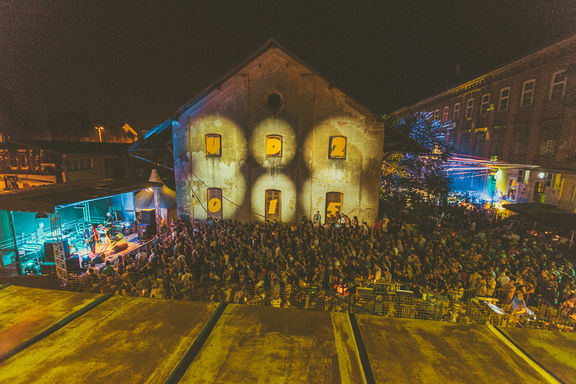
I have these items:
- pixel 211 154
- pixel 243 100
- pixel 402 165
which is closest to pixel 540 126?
pixel 402 165

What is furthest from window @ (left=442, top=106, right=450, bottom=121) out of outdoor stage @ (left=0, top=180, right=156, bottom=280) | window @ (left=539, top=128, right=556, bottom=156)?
outdoor stage @ (left=0, top=180, right=156, bottom=280)

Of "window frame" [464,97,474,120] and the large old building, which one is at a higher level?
"window frame" [464,97,474,120]

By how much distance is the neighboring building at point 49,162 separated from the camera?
67.2 feet

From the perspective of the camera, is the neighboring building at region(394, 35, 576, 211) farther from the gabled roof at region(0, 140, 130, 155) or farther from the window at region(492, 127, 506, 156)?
the gabled roof at region(0, 140, 130, 155)

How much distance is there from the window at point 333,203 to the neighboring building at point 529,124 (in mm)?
15988

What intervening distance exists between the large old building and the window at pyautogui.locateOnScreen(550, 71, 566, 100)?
15.5m

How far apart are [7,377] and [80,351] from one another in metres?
0.35

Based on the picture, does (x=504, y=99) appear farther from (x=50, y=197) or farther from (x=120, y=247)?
(x=50, y=197)

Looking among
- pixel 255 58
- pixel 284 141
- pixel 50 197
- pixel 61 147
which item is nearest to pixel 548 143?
pixel 284 141

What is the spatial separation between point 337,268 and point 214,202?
1023 cm

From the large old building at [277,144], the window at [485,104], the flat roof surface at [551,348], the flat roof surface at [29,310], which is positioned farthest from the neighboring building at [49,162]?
the window at [485,104]

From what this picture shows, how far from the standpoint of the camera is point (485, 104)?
86.6ft

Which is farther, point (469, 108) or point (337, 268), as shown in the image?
point (469, 108)

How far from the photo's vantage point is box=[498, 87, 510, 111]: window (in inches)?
938
